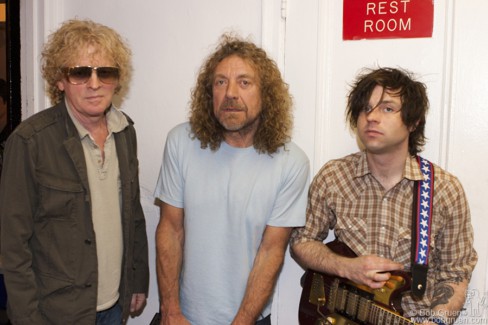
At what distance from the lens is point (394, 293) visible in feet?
6.22

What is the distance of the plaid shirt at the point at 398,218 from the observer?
199 cm

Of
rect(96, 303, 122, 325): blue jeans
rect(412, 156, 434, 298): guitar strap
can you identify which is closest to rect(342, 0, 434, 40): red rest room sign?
rect(412, 156, 434, 298): guitar strap

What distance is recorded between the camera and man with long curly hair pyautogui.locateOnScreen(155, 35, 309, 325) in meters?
2.06

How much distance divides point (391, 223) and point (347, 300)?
14.4 inches

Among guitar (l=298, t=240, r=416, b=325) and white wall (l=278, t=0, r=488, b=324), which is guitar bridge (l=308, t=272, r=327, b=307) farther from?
white wall (l=278, t=0, r=488, b=324)

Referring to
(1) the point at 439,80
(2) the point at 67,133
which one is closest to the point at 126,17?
(2) the point at 67,133

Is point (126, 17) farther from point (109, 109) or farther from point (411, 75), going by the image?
point (411, 75)

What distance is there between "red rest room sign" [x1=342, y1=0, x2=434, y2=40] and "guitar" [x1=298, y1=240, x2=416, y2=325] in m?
0.99

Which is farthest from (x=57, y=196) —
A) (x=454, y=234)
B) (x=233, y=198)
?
(x=454, y=234)

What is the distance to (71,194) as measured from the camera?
A: 187cm

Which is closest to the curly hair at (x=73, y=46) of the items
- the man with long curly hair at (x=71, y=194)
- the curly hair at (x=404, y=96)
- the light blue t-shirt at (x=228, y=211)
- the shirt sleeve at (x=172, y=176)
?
the man with long curly hair at (x=71, y=194)

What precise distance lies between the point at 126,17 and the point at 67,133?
1.04 m

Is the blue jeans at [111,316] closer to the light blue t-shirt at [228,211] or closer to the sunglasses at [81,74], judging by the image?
the light blue t-shirt at [228,211]

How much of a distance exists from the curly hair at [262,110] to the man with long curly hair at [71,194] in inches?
14.1
